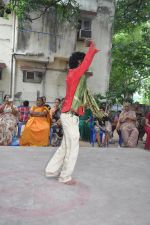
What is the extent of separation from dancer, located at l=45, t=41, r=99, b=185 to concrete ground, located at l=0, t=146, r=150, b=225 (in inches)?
10.0

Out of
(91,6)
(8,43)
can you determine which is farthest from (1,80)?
(91,6)

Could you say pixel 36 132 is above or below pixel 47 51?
below

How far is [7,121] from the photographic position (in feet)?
31.3

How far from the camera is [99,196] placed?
4.70 m

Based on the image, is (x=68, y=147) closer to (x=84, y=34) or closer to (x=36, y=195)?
(x=36, y=195)

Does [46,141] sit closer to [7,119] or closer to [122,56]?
[7,119]

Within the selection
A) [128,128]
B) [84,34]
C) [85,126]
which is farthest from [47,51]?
[128,128]

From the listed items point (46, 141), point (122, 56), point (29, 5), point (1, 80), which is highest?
point (29, 5)

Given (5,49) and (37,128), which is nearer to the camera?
(37,128)

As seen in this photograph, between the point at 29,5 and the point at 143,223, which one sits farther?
the point at 29,5

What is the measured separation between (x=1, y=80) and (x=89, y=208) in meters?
14.4

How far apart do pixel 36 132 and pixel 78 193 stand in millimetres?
5000

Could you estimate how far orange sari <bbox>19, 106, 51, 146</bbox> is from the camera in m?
9.66

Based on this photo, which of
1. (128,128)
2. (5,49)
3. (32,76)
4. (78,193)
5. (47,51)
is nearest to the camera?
(78,193)
